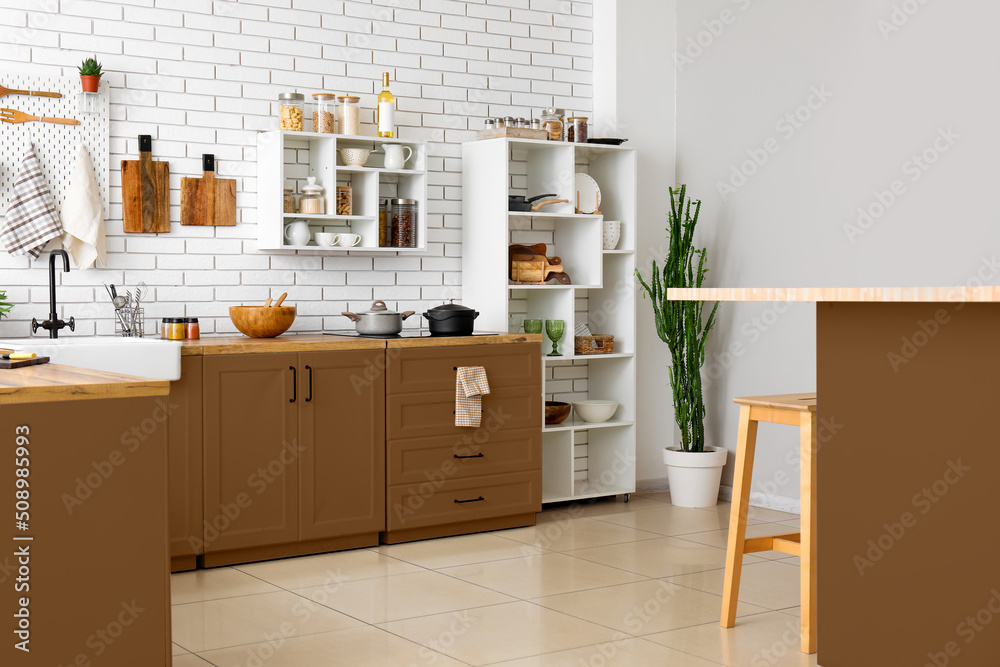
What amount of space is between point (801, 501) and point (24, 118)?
3629mm

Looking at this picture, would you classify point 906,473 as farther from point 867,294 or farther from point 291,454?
point 291,454

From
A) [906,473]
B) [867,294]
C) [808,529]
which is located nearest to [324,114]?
[808,529]

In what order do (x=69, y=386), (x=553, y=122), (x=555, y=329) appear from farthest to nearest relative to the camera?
(x=553, y=122), (x=555, y=329), (x=69, y=386)

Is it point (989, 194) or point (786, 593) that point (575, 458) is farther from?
point (989, 194)

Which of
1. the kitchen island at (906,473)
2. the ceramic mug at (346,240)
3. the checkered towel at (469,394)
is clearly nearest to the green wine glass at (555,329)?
the checkered towel at (469,394)

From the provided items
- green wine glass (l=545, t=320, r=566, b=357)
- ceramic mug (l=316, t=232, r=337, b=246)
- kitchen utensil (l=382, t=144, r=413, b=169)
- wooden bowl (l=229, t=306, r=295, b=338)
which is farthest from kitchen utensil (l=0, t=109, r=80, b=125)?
green wine glass (l=545, t=320, r=566, b=357)

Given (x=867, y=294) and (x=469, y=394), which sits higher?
(x=867, y=294)

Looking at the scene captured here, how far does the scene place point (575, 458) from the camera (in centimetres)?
A: 616

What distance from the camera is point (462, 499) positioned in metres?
5.11

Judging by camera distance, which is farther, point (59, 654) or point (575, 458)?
point (575, 458)

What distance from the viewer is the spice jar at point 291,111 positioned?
5.10 metres

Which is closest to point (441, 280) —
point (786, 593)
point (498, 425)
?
point (498, 425)

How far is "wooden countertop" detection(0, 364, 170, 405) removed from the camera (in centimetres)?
237

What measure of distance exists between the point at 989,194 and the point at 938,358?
96.5 inches
